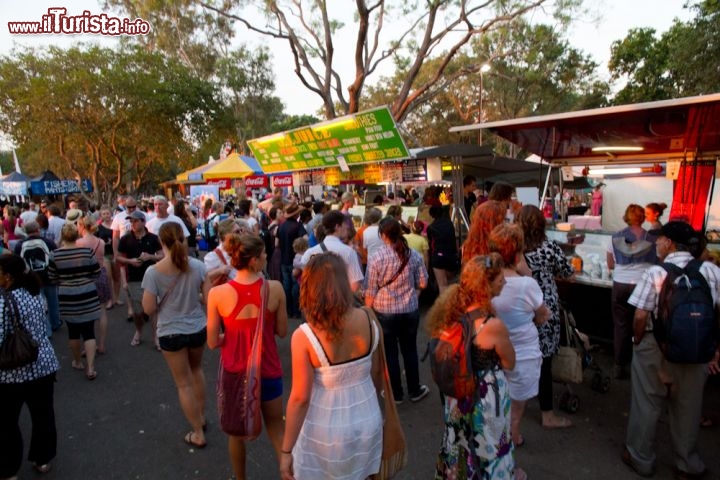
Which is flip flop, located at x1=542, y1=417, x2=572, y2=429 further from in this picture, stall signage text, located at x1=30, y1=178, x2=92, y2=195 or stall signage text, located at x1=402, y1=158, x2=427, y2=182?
stall signage text, located at x1=30, y1=178, x2=92, y2=195

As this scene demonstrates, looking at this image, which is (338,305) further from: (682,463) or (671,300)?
(682,463)

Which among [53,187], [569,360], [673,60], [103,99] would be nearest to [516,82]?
[673,60]

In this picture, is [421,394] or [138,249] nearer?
[421,394]

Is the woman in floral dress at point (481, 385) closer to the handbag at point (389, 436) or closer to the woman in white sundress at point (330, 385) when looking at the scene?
the handbag at point (389, 436)

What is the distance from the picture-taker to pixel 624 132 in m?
5.93

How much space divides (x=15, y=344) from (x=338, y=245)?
2616mm

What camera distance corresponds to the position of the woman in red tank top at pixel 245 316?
2.50 metres

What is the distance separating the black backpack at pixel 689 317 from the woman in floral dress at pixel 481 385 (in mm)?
1159

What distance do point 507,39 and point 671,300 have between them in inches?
911

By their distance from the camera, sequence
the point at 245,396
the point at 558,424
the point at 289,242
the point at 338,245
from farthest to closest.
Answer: the point at 289,242
the point at 338,245
the point at 558,424
the point at 245,396

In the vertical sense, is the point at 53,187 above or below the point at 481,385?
above

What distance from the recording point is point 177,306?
3.26m

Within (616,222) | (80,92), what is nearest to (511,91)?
(616,222)

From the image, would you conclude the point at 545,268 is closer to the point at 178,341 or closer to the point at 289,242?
the point at 178,341
